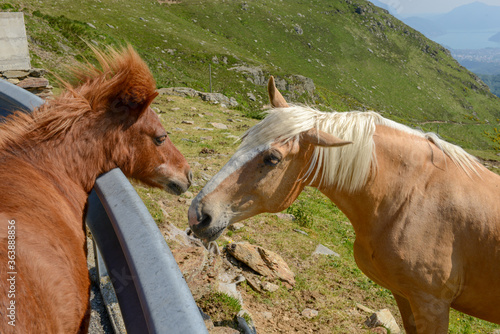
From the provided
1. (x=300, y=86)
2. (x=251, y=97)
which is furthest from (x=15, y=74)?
(x=300, y=86)

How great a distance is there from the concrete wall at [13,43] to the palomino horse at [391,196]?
23.7 feet

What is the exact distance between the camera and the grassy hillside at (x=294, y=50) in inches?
980

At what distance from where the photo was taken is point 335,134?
2781mm

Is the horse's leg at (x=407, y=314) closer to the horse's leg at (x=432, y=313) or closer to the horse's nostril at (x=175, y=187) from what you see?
the horse's leg at (x=432, y=313)

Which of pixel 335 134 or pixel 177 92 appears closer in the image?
pixel 335 134

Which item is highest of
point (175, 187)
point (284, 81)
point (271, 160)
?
point (284, 81)

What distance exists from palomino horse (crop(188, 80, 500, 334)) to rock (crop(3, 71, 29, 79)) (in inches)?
281

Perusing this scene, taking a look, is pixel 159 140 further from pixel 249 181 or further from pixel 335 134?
pixel 335 134

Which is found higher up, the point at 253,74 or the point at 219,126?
the point at 253,74

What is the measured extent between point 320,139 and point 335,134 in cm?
28

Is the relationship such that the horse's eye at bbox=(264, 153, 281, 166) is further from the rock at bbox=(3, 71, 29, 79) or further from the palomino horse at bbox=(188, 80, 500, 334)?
the rock at bbox=(3, 71, 29, 79)

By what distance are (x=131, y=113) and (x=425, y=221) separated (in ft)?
7.94

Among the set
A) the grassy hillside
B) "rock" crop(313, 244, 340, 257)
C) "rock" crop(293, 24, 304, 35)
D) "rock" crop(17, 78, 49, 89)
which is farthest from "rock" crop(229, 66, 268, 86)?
"rock" crop(293, 24, 304, 35)

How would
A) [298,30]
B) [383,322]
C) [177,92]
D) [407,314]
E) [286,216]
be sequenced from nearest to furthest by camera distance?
1. [407,314]
2. [383,322]
3. [286,216]
4. [177,92]
5. [298,30]
